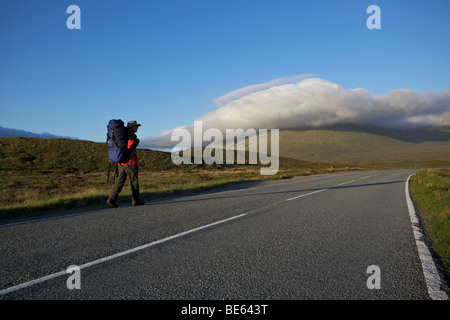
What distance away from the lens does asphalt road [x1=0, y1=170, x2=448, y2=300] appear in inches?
127

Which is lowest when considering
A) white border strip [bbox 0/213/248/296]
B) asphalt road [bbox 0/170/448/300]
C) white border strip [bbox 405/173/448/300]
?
white border strip [bbox 405/173/448/300]

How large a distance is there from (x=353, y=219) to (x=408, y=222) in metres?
1.20

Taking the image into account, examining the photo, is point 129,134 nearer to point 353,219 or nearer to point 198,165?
point 353,219

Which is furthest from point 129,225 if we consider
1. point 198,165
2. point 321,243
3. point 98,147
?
point 98,147

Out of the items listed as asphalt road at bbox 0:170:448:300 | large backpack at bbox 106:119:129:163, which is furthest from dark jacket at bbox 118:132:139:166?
asphalt road at bbox 0:170:448:300

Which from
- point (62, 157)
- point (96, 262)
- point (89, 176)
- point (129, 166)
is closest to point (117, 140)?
point (129, 166)

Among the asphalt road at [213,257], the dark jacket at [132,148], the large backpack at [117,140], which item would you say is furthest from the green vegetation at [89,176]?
the large backpack at [117,140]

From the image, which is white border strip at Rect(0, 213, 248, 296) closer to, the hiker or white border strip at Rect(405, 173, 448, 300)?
the hiker

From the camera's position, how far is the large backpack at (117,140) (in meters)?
8.35

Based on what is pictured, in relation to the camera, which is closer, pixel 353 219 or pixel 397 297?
pixel 397 297

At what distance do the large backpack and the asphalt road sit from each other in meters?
1.89

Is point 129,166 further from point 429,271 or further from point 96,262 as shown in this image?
point 429,271

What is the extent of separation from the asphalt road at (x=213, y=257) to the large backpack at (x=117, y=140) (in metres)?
1.89
